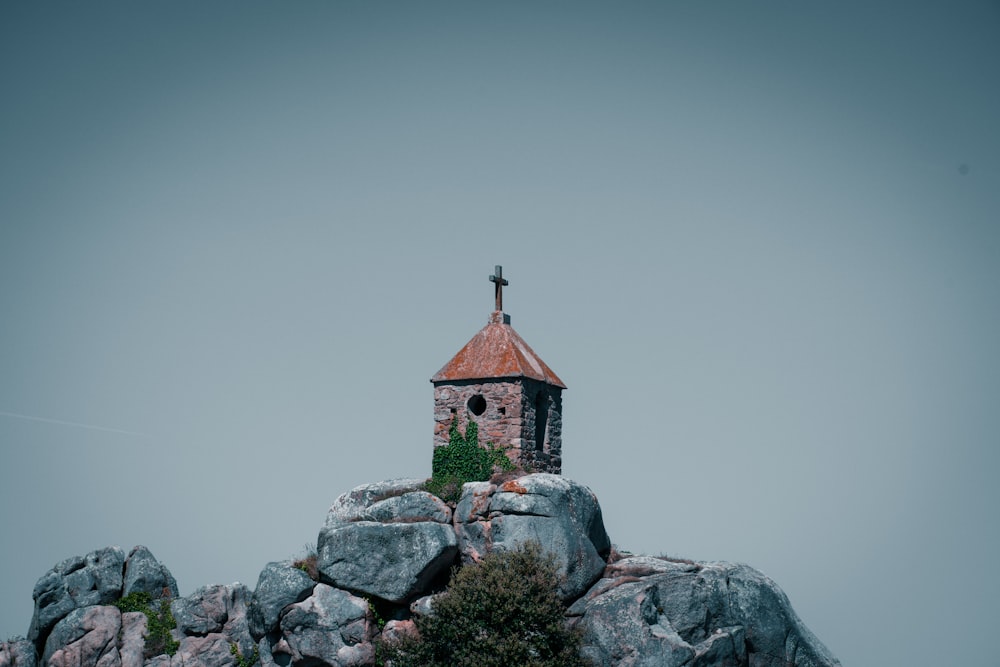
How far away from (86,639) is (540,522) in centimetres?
1811

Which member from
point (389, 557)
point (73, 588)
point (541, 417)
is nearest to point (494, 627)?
point (389, 557)

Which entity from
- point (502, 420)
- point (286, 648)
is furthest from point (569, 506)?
point (286, 648)

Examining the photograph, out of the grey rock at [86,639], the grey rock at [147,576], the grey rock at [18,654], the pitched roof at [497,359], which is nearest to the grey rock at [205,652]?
the grey rock at [86,639]

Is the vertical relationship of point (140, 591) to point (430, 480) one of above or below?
below

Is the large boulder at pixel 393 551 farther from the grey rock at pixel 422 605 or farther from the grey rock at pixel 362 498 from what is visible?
the grey rock at pixel 362 498

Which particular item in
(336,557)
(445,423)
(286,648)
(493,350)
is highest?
(493,350)

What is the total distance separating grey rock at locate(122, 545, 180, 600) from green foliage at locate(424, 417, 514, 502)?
1132 cm

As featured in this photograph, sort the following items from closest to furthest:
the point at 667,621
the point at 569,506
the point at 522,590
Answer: the point at 522,590 → the point at 667,621 → the point at 569,506

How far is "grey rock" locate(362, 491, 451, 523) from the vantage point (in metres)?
41.4

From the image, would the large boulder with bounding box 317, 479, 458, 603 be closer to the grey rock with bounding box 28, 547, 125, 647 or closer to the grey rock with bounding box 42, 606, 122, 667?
the grey rock with bounding box 42, 606, 122, 667

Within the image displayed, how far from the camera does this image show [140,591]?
43.2 m

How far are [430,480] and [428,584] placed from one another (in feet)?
16.2

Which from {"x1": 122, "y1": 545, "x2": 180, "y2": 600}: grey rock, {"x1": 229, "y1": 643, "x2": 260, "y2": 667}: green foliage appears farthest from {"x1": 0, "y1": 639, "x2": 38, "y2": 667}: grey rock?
{"x1": 229, "y1": 643, "x2": 260, "y2": 667}: green foliage

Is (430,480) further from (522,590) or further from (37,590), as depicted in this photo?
(37,590)
